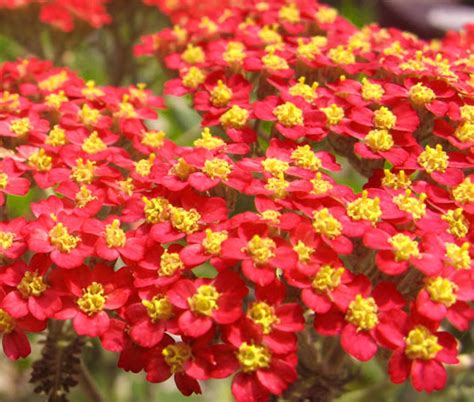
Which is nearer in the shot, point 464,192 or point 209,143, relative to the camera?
point 464,192

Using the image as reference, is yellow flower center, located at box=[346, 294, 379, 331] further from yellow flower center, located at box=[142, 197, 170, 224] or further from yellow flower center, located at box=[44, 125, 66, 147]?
yellow flower center, located at box=[44, 125, 66, 147]

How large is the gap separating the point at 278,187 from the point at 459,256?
29cm

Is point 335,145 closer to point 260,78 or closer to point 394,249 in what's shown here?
point 260,78

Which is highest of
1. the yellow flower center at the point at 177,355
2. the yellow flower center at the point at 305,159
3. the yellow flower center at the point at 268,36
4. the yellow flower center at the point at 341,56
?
Answer: the yellow flower center at the point at 341,56

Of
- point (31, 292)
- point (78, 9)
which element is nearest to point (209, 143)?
point (31, 292)

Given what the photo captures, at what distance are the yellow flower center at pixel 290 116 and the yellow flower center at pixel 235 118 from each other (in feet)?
0.21

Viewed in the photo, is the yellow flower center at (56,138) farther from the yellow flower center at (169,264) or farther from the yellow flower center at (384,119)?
the yellow flower center at (384,119)

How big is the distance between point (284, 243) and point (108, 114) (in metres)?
0.57

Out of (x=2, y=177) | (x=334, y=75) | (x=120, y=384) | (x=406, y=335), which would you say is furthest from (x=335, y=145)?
(x=120, y=384)

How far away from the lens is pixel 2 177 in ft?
4.20

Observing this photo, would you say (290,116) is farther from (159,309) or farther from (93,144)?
(159,309)

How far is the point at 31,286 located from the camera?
3.59ft

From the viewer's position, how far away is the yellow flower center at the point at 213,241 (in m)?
1.08

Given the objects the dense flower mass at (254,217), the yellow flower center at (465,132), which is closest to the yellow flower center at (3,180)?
the dense flower mass at (254,217)
